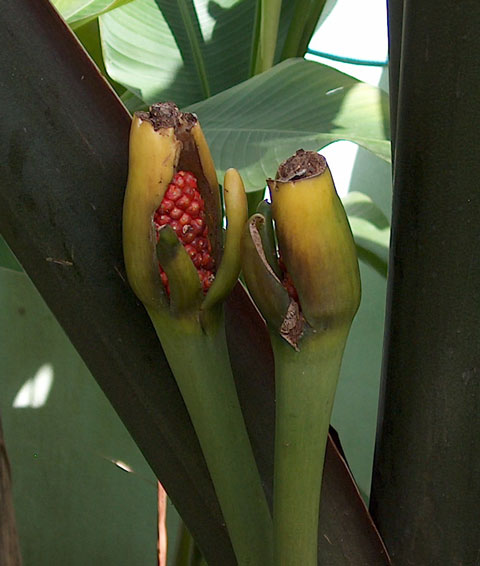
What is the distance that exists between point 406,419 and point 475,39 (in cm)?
11

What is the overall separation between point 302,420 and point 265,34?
0.37 m

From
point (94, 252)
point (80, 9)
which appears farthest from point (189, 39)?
point (94, 252)

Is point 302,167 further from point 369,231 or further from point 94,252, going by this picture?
point 369,231

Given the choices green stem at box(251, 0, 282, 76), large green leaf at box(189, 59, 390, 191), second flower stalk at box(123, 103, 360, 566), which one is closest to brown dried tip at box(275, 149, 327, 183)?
second flower stalk at box(123, 103, 360, 566)

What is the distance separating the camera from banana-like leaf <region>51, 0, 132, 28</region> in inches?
16.4

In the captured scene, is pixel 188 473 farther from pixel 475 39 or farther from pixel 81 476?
pixel 81 476

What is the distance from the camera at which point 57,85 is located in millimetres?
200

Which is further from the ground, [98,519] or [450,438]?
[450,438]

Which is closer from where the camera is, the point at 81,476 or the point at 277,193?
the point at 277,193

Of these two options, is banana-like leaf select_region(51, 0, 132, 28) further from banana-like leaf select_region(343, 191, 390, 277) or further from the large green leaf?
banana-like leaf select_region(343, 191, 390, 277)

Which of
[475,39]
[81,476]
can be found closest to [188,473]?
[475,39]

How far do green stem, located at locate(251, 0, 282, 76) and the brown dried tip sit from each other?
0.35 metres

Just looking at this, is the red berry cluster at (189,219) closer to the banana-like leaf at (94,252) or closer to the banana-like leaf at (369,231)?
the banana-like leaf at (94,252)

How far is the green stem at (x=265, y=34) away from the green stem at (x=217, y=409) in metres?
0.35
